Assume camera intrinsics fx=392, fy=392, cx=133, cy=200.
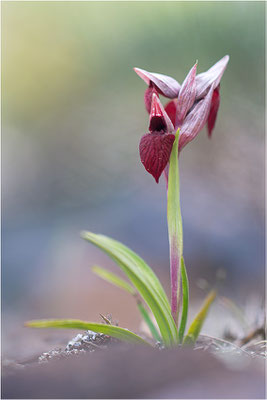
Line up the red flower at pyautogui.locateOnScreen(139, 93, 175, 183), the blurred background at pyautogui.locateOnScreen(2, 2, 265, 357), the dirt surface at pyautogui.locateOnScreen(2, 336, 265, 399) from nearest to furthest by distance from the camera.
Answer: the dirt surface at pyautogui.locateOnScreen(2, 336, 265, 399)
the red flower at pyautogui.locateOnScreen(139, 93, 175, 183)
the blurred background at pyautogui.locateOnScreen(2, 2, 265, 357)

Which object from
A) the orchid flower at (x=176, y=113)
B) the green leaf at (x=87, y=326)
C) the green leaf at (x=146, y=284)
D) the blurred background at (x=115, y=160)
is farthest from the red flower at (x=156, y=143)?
the blurred background at (x=115, y=160)

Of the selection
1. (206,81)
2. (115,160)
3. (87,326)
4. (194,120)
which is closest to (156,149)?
(194,120)

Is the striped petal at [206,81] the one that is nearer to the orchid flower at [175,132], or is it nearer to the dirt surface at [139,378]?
the orchid flower at [175,132]

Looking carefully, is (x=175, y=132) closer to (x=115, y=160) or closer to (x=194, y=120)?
(x=194, y=120)

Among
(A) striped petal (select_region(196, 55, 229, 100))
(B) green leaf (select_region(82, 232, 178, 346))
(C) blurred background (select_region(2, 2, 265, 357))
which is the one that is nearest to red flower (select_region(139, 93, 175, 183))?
(A) striped petal (select_region(196, 55, 229, 100))

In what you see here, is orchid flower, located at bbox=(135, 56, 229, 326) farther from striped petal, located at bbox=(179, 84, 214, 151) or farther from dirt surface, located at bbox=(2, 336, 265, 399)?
dirt surface, located at bbox=(2, 336, 265, 399)

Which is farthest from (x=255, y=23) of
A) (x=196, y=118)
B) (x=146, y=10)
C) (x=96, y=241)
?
(x=96, y=241)
